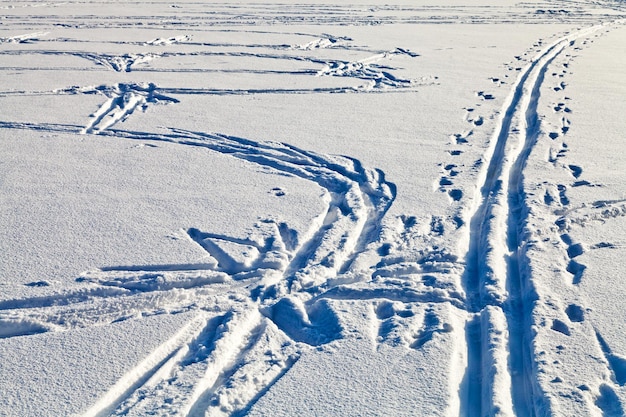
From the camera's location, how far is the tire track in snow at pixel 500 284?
288 cm

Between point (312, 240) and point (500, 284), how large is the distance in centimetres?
121

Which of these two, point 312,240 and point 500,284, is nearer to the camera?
point 500,284

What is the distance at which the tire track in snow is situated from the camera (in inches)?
113

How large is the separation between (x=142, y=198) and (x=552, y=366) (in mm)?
3035

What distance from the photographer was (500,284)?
3.69m

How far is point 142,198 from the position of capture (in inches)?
190

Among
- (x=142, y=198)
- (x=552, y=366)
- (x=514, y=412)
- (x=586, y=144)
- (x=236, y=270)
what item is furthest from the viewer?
(x=586, y=144)

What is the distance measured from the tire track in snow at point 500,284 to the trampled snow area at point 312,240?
0.05 feet

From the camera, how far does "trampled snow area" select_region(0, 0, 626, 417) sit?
2.96m

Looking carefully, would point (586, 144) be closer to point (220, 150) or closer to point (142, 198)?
point (220, 150)

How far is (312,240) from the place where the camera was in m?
4.28

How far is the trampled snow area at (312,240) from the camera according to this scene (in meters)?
2.96

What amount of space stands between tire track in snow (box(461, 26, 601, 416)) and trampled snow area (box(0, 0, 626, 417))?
1 cm

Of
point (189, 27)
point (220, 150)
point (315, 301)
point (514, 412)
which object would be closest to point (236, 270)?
point (315, 301)
